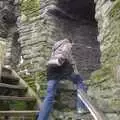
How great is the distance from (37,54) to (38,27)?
562 millimetres

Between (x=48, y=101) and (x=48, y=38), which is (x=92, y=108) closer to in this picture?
(x=48, y=101)

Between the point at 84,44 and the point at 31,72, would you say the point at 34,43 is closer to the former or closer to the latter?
the point at 31,72

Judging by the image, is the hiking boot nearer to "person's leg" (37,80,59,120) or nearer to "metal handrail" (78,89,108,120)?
"person's leg" (37,80,59,120)

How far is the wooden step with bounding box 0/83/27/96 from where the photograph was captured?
14.4 feet

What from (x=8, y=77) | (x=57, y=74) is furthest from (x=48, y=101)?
(x=8, y=77)

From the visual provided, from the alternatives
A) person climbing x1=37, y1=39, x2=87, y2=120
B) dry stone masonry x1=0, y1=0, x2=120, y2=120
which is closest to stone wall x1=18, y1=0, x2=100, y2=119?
dry stone masonry x1=0, y1=0, x2=120, y2=120

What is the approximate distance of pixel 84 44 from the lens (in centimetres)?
562

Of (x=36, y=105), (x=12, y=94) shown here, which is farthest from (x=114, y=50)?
(x=12, y=94)

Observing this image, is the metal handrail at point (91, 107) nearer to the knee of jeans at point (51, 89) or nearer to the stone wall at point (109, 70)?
the stone wall at point (109, 70)

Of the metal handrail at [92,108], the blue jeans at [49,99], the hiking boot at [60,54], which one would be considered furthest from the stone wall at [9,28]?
the metal handrail at [92,108]

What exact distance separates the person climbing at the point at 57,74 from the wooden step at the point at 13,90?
3.30 feet

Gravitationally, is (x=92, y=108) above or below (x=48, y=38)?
below

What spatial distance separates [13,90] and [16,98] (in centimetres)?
40

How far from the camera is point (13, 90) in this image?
14.8ft
